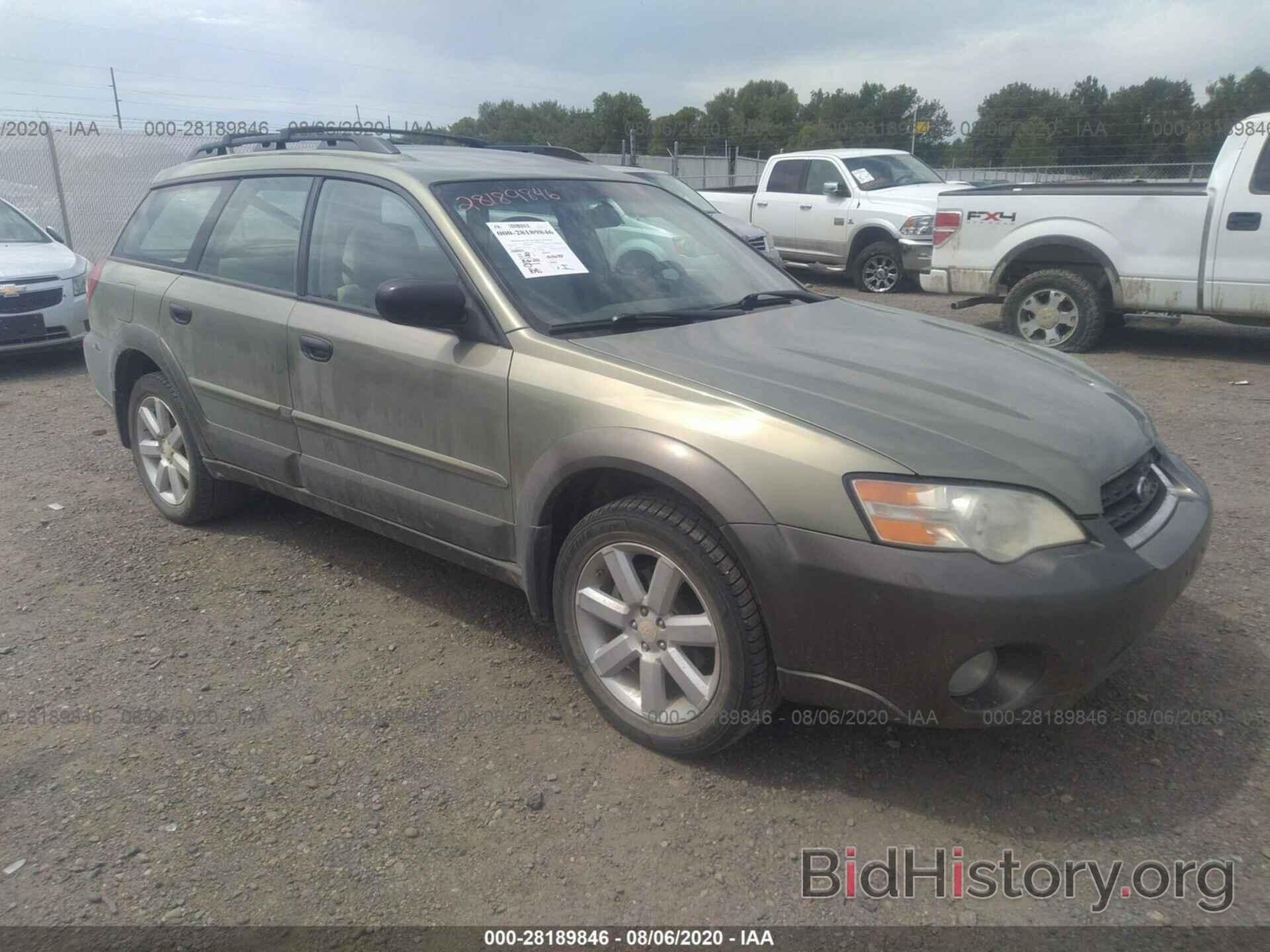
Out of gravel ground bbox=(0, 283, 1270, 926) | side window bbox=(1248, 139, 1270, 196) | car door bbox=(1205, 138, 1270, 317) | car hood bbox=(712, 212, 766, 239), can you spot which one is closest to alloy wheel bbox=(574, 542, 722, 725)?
gravel ground bbox=(0, 283, 1270, 926)

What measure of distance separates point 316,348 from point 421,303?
80 cm

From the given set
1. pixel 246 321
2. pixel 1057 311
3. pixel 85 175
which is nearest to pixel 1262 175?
pixel 1057 311

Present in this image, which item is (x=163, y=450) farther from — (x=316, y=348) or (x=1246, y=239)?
(x=1246, y=239)

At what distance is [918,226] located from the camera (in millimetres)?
11758

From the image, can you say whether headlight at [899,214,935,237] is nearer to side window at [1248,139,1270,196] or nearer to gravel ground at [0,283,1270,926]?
side window at [1248,139,1270,196]

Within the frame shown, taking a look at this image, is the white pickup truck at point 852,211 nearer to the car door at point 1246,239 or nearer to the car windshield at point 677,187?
the car windshield at point 677,187

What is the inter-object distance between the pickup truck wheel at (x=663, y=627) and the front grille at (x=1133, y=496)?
1.00 m

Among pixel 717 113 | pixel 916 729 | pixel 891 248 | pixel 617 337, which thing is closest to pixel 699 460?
pixel 617 337

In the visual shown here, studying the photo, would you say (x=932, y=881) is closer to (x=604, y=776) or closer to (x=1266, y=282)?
(x=604, y=776)

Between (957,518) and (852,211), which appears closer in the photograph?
(957,518)

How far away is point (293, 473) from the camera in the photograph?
3.92 metres

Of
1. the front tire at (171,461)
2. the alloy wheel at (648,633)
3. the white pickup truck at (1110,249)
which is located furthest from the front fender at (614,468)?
the white pickup truck at (1110,249)

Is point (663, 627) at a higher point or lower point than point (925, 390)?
lower

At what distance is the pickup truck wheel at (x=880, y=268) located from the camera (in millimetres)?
12079
